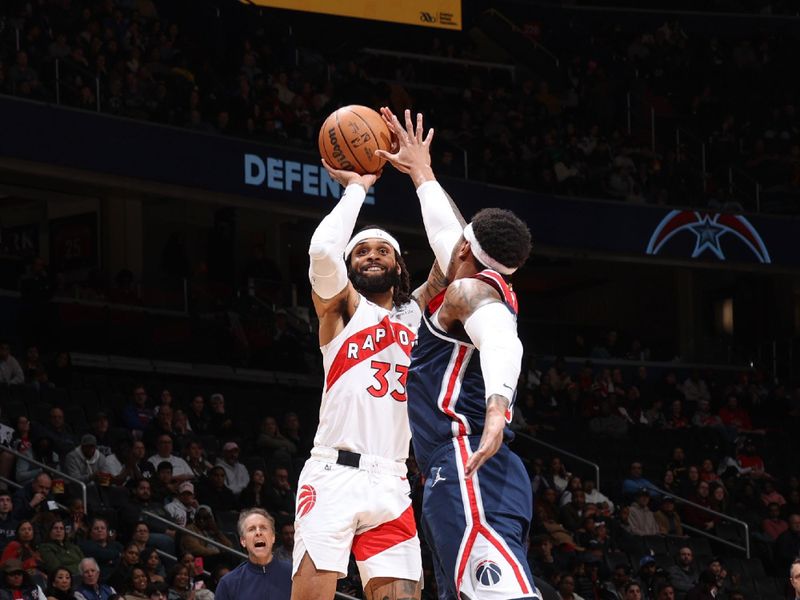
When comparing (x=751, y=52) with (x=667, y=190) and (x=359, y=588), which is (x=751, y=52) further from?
(x=359, y=588)

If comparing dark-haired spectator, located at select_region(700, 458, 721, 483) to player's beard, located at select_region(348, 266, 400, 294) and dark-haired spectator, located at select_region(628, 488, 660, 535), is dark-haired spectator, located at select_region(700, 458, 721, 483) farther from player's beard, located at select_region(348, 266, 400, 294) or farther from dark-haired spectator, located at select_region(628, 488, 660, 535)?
player's beard, located at select_region(348, 266, 400, 294)

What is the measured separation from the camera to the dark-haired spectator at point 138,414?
15727 millimetres

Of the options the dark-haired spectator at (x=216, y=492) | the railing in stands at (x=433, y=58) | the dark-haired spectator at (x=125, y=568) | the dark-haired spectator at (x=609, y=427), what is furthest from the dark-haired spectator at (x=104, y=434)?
the railing in stands at (x=433, y=58)

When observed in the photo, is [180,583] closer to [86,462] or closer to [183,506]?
[183,506]

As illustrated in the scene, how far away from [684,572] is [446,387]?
39.3 ft

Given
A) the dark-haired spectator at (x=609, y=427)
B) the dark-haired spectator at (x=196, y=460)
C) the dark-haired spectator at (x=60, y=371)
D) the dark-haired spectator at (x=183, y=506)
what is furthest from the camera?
the dark-haired spectator at (x=609, y=427)

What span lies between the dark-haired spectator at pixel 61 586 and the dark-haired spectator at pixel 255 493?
11.5 feet

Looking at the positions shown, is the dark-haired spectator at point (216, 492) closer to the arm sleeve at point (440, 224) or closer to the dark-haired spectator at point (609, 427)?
the dark-haired spectator at point (609, 427)

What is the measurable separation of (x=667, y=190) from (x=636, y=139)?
3.80ft

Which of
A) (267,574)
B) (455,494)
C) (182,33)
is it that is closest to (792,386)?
(182,33)

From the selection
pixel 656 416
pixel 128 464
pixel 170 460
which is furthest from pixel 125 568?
pixel 656 416

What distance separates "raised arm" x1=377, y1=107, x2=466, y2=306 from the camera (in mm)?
6420

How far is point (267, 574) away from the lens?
813 cm

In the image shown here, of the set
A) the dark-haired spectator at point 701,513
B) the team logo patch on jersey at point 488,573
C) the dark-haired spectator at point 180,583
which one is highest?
the team logo patch on jersey at point 488,573
